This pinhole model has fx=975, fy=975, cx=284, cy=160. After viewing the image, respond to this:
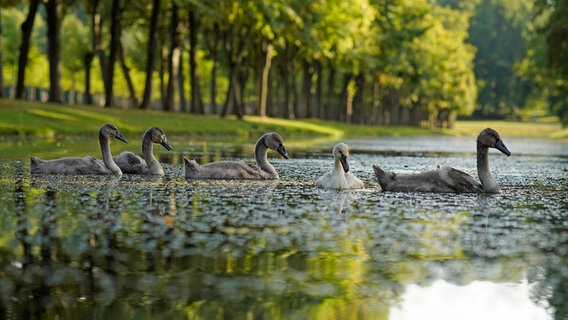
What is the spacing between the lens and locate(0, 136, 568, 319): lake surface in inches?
296

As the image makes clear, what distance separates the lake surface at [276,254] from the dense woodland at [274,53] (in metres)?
32.4

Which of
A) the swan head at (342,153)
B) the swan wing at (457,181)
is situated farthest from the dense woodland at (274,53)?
the swan wing at (457,181)

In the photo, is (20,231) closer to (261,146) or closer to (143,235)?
(143,235)

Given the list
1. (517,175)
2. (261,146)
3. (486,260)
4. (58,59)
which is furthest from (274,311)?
(58,59)

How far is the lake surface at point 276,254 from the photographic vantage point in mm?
7516

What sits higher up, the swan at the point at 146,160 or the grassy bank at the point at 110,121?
the grassy bank at the point at 110,121

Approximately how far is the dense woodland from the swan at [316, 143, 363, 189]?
29.5 meters

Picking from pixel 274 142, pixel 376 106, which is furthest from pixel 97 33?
pixel 376 106

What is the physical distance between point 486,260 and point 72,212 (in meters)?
5.84

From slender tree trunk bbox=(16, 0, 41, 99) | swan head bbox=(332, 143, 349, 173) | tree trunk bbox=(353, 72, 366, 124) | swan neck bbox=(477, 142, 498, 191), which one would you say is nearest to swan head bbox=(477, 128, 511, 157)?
swan neck bbox=(477, 142, 498, 191)

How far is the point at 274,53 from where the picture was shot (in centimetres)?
7488

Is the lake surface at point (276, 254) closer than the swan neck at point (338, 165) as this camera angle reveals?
Yes

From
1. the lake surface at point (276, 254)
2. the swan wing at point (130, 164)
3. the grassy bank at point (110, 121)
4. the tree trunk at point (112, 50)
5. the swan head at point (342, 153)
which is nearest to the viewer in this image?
the lake surface at point (276, 254)

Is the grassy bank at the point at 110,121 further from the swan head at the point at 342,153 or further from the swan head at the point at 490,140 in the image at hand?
the swan head at the point at 490,140
